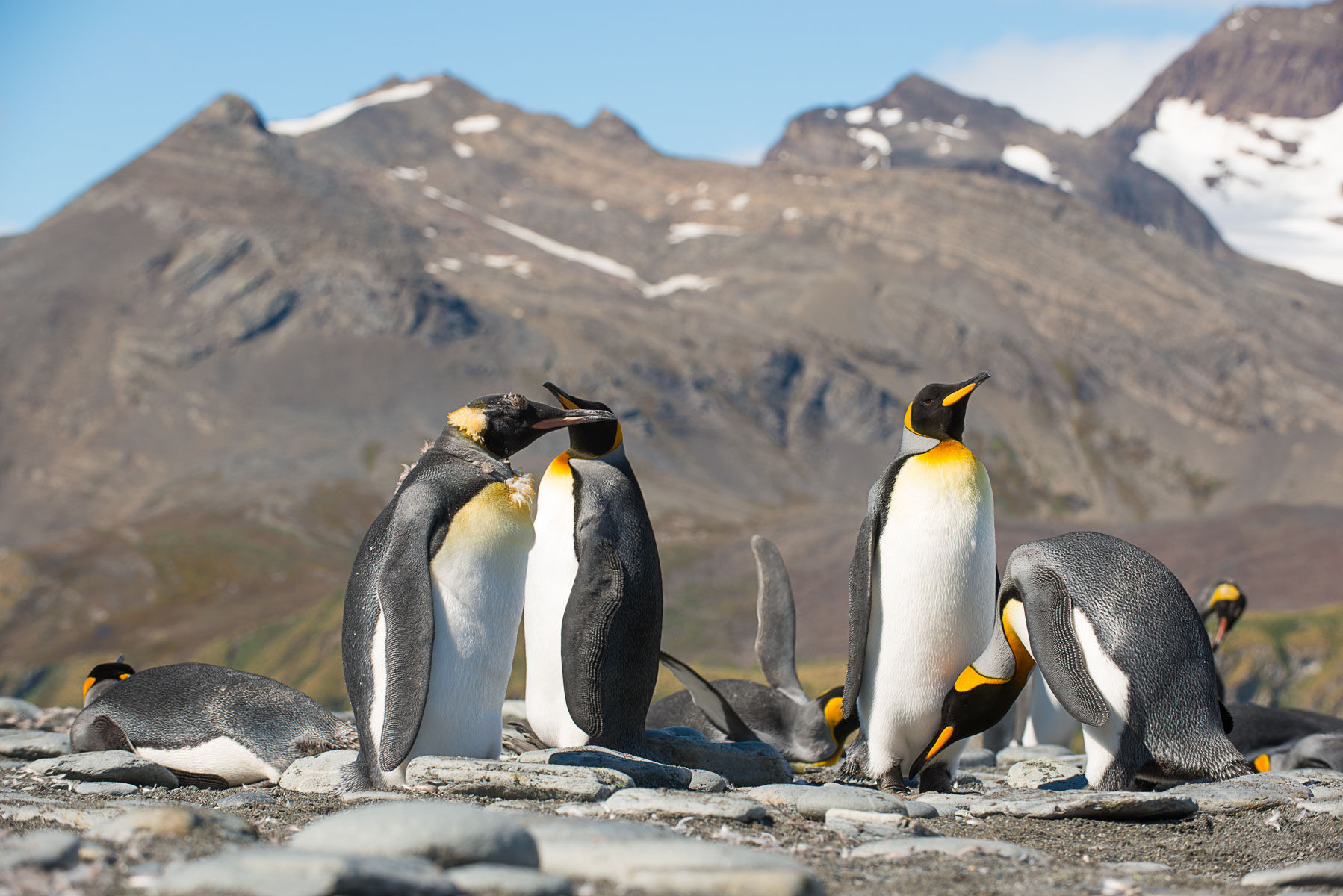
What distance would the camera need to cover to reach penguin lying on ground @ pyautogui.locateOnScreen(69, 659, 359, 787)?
7227mm

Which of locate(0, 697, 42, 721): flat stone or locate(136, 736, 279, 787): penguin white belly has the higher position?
locate(136, 736, 279, 787): penguin white belly

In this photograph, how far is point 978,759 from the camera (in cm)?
934

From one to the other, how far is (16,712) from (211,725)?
5013 millimetres

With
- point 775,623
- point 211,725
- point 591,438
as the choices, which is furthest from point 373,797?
point 775,623

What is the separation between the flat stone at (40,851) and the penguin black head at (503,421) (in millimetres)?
3051

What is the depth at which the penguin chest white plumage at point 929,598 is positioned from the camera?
272 inches

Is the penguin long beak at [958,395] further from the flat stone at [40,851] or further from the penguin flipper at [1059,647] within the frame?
the flat stone at [40,851]

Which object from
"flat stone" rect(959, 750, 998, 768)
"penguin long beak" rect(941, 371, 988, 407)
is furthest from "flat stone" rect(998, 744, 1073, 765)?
"penguin long beak" rect(941, 371, 988, 407)

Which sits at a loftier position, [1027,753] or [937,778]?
[937,778]

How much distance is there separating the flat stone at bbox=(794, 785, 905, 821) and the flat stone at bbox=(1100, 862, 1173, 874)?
3.23 feet

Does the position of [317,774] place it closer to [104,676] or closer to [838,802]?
[838,802]

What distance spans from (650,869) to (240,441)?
85755mm

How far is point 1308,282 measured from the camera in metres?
156

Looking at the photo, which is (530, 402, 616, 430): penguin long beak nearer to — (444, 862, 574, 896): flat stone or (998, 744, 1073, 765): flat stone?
(444, 862, 574, 896): flat stone
